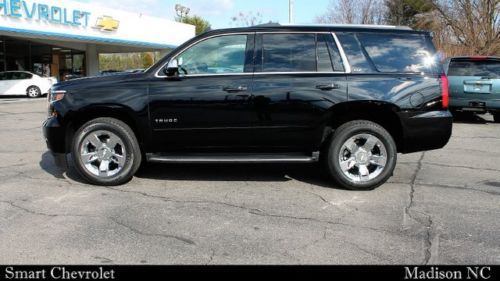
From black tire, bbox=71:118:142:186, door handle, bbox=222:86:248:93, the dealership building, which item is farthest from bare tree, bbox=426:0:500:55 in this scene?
black tire, bbox=71:118:142:186

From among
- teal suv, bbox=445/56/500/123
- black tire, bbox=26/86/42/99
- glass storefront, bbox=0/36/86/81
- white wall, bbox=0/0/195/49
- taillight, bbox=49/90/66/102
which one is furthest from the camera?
glass storefront, bbox=0/36/86/81

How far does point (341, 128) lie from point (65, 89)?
330cm

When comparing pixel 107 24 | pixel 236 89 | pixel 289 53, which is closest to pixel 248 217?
pixel 236 89

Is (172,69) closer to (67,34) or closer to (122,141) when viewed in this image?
(122,141)

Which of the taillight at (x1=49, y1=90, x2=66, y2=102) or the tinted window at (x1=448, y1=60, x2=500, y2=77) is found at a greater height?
the tinted window at (x1=448, y1=60, x2=500, y2=77)

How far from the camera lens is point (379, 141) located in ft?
18.1

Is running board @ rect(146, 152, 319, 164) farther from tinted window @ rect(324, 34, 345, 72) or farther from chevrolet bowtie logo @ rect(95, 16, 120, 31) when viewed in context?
chevrolet bowtie logo @ rect(95, 16, 120, 31)

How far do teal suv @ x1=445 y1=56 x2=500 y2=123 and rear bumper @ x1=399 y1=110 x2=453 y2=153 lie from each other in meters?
6.55

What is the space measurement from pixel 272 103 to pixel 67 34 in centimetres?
2157

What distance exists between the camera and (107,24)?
27047mm

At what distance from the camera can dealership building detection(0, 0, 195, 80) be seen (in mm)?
21641

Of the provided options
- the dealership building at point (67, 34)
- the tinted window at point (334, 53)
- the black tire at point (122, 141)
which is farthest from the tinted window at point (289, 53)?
the dealership building at point (67, 34)

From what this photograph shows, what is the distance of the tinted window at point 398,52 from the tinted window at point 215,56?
4.72 feet

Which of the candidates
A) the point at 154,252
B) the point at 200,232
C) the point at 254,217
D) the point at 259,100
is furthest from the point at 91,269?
the point at 259,100
